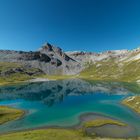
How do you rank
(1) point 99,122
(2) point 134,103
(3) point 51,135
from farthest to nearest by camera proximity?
(2) point 134,103 < (1) point 99,122 < (3) point 51,135

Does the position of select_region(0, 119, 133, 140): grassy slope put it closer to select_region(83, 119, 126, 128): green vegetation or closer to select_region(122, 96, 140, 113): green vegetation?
select_region(83, 119, 126, 128): green vegetation

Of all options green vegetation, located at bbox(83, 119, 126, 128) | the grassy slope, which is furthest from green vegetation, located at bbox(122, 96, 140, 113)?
the grassy slope

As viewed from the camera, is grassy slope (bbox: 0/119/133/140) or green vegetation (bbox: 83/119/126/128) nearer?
grassy slope (bbox: 0/119/133/140)

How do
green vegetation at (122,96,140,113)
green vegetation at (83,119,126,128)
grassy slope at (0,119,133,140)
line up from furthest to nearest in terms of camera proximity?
green vegetation at (122,96,140,113), green vegetation at (83,119,126,128), grassy slope at (0,119,133,140)

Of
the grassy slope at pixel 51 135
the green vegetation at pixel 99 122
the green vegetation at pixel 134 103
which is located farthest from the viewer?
the green vegetation at pixel 134 103

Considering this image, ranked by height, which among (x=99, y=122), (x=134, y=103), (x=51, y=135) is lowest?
(x=51, y=135)

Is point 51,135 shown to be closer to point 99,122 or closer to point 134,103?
point 99,122

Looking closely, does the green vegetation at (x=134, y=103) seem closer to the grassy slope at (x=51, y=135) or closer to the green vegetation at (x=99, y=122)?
the green vegetation at (x=99, y=122)

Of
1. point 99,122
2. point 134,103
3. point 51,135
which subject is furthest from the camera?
point 134,103

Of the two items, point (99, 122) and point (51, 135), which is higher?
point (99, 122)

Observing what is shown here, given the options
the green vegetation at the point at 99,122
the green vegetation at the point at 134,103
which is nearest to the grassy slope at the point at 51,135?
the green vegetation at the point at 99,122

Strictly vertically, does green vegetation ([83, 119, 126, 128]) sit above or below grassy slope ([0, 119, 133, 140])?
above

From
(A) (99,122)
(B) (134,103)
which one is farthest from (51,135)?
(B) (134,103)

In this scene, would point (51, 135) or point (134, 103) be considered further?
point (134, 103)
